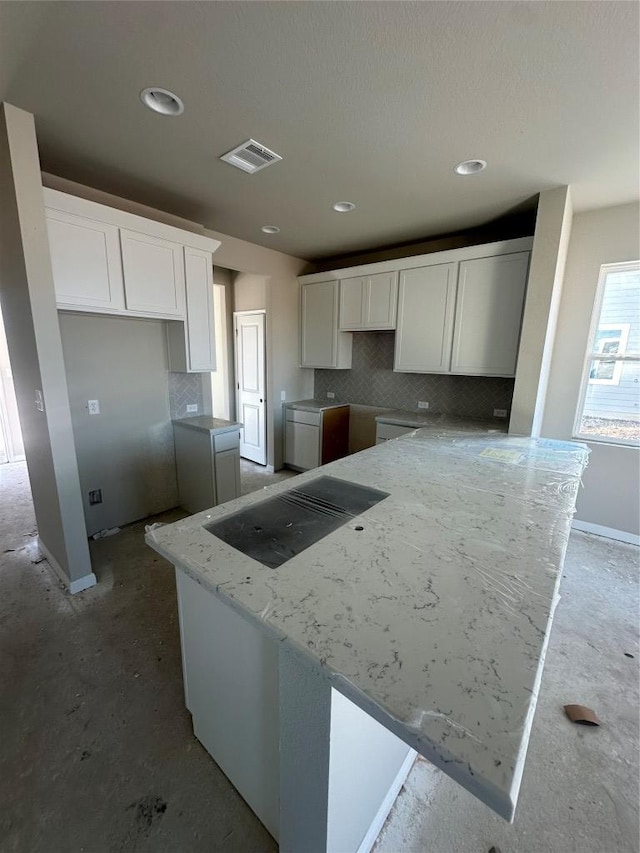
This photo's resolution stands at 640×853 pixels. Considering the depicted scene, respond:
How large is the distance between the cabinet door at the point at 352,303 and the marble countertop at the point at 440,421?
1.14 m

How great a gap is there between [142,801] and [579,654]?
218 centimetres

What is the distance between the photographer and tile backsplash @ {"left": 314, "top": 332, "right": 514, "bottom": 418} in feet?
11.5

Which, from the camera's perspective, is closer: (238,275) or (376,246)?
(376,246)

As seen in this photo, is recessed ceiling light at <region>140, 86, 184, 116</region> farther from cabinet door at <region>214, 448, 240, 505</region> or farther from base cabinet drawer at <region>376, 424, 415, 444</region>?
base cabinet drawer at <region>376, 424, 415, 444</region>

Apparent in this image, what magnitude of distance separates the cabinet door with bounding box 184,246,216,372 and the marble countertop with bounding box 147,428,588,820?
196cm

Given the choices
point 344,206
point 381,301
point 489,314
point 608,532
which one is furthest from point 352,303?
point 608,532

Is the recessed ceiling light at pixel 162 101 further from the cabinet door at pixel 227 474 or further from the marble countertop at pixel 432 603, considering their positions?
the cabinet door at pixel 227 474

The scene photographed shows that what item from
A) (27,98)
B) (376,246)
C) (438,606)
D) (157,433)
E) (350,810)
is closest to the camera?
(438,606)

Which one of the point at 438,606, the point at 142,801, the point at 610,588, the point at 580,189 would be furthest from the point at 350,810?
the point at 580,189

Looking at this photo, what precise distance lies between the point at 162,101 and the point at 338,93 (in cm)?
84

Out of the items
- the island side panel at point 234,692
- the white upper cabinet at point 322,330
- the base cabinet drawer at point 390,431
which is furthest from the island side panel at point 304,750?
the white upper cabinet at point 322,330

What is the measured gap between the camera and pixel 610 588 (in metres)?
2.42

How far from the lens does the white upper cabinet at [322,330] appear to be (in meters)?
4.15

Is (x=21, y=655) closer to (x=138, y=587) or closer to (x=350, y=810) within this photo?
(x=138, y=587)
